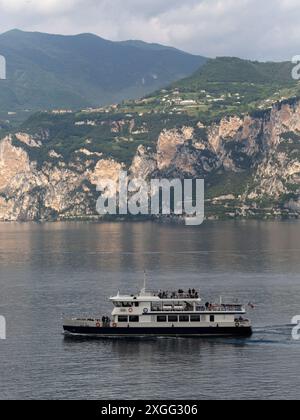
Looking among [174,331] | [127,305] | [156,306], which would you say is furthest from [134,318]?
[174,331]

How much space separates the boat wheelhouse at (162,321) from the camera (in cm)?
16612

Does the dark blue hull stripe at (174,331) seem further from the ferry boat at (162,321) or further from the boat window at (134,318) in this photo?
the boat window at (134,318)

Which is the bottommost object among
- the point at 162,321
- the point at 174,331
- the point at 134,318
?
the point at 174,331

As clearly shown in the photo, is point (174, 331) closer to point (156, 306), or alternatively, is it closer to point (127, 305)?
point (156, 306)

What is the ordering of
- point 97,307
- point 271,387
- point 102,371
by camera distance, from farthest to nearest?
1. point 97,307
2. point 102,371
3. point 271,387

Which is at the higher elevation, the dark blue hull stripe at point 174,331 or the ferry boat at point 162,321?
the ferry boat at point 162,321

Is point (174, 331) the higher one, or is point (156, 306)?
point (156, 306)

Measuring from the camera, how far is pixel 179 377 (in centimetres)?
13688

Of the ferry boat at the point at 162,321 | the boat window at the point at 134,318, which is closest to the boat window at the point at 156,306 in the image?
the ferry boat at the point at 162,321

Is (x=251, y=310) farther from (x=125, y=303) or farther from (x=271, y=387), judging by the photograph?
(x=271, y=387)

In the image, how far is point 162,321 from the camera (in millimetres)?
167500
